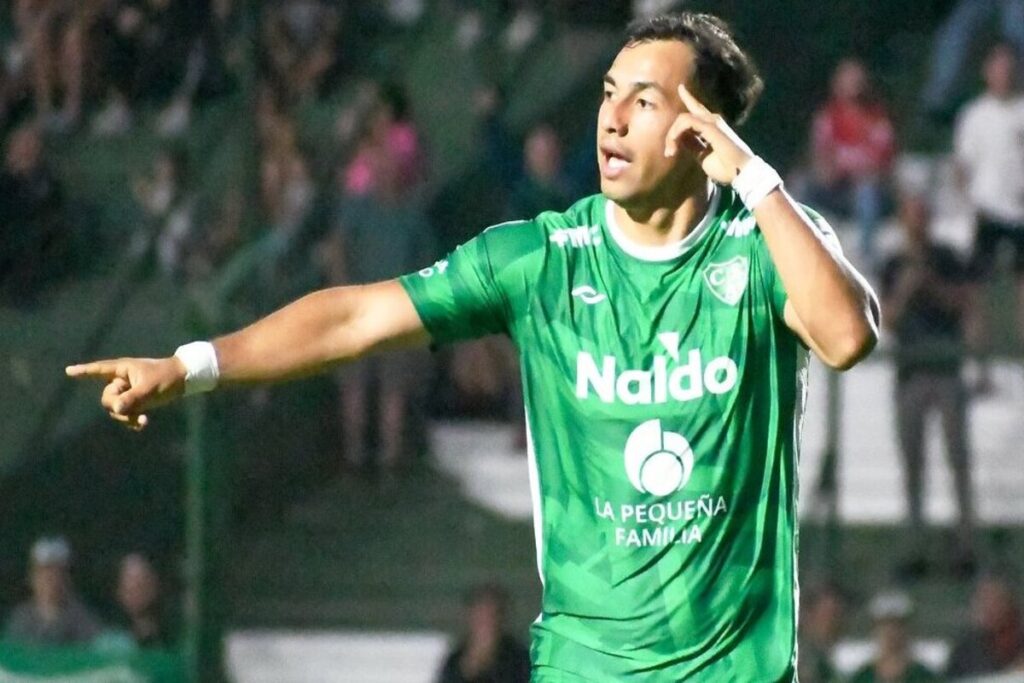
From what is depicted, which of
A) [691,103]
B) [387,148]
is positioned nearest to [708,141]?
[691,103]

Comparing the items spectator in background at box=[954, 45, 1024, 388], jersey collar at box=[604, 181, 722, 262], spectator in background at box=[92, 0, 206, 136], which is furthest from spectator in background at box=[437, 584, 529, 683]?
jersey collar at box=[604, 181, 722, 262]

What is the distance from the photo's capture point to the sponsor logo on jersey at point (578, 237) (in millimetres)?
3676

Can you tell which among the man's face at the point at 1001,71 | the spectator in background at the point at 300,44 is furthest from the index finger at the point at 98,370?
the spectator in background at the point at 300,44

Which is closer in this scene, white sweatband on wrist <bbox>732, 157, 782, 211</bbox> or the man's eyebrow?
white sweatband on wrist <bbox>732, 157, 782, 211</bbox>

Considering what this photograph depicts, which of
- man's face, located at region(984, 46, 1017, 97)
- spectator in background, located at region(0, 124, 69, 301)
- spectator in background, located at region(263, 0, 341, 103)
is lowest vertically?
spectator in background, located at region(0, 124, 69, 301)

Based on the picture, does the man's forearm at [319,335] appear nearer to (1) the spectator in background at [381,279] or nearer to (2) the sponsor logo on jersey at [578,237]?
(2) the sponsor logo on jersey at [578,237]

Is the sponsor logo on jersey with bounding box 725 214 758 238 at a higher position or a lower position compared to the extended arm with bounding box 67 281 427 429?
→ higher

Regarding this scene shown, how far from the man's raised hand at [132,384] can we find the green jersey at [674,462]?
69 cm

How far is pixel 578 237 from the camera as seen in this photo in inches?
145

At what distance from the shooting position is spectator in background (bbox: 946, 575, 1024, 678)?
752 cm

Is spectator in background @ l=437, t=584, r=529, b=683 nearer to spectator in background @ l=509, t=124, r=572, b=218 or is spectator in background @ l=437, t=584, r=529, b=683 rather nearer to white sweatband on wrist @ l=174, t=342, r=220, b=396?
spectator in background @ l=509, t=124, r=572, b=218

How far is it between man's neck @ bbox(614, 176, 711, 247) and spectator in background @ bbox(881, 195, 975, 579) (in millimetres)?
4198

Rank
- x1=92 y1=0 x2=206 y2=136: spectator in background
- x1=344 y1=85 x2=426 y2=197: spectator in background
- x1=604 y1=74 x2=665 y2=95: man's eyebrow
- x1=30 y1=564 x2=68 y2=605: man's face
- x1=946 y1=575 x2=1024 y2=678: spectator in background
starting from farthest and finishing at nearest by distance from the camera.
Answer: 1. x1=92 y1=0 x2=206 y2=136: spectator in background
2. x1=344 y1=85 x2=426 y2=197: spectator in background
3. x1=30 y1=564 x2=68 y2=605: man's face
4. x1=946 y1=575 x2=1024 y2=678: spectator in background
5. x1=604 y1=74 x2=665 y2=95: man's eyebrow

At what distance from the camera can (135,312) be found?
338 inches
